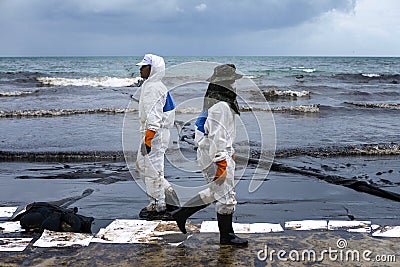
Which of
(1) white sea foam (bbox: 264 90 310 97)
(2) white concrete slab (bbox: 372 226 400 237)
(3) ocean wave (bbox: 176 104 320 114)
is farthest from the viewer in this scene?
(1) white sea foam (bbox: 264 90 310 97)

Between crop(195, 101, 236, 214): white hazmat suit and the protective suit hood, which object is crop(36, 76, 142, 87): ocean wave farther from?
crop(195, 101, 236, 214): white hazmat suit

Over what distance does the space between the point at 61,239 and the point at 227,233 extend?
1.68 meters

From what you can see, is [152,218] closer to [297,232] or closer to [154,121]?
[154,121]

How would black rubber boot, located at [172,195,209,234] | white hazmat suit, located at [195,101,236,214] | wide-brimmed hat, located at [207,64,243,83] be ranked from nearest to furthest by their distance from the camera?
white hazmat suit, located at [195,101,236,214] < wide-brimmed hat, located at [207,64,243,83] < black rubber boot, located at [172,195,209,234]

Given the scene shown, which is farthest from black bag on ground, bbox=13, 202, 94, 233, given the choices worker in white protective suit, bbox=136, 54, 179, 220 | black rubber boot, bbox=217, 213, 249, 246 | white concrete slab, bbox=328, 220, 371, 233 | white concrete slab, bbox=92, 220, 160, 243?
white concrete slab, bbox=328, 220, 371, 233

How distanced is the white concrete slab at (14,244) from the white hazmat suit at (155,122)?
170 cm

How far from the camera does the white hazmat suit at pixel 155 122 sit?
5.78 m

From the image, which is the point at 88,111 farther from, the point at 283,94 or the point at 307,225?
the point at 307,225

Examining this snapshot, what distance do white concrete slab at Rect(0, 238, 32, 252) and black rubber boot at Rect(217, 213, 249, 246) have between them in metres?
1.91

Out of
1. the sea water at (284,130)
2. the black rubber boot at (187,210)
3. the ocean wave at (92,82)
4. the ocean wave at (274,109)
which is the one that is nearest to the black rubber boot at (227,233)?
the black rubber boot at (187,210)

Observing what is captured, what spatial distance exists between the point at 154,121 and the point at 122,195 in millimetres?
1993

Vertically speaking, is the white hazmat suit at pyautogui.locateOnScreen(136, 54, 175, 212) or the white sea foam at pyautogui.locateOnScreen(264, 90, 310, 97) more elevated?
the white hazmat suit at pyautogui.locateOnScreen(136, 54, 175, 212)

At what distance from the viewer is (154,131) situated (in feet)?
18.7

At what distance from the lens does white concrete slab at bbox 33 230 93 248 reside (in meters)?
4.80
